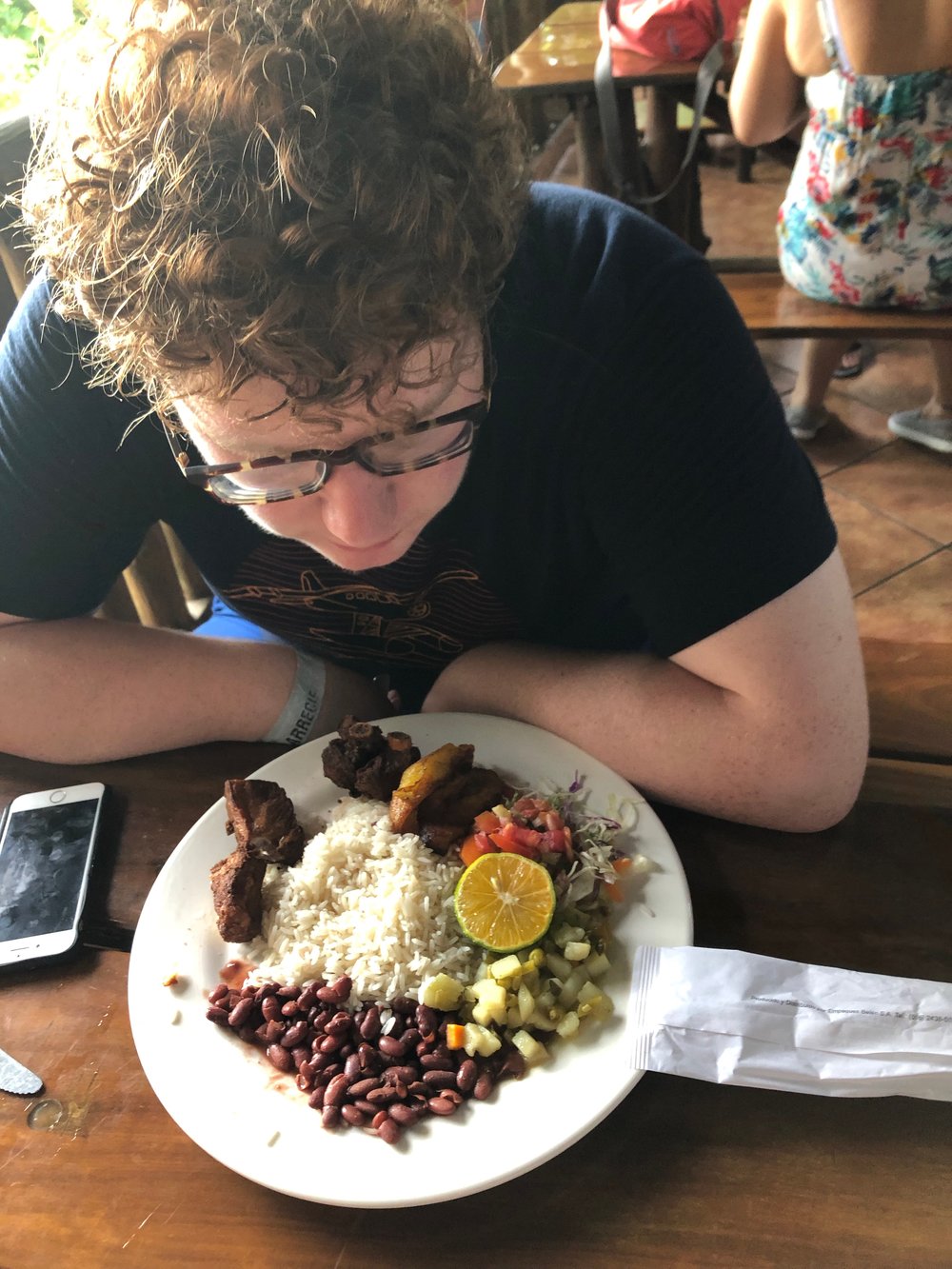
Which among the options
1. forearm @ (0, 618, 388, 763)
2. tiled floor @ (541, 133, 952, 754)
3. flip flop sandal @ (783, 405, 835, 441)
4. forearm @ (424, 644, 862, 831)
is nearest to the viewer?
forearm @ (424, 644, 862, 831)

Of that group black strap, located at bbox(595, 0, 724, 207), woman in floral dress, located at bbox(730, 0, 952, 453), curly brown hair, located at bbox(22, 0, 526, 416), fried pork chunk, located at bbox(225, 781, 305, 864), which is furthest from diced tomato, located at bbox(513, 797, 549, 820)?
black strap, located at bbox(595, 0, 724, 207)

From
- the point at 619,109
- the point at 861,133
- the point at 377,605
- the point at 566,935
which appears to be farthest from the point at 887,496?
the point at 566,935

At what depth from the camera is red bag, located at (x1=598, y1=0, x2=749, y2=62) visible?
265 cm

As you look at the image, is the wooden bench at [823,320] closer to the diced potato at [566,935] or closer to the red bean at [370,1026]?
the diced potato at [566,935]

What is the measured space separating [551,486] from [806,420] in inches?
93.4

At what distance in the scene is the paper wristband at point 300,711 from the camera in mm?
1143

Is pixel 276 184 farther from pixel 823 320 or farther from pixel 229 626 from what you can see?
pixel 823 320

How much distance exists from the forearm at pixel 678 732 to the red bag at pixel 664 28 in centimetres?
241

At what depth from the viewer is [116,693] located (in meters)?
1.12

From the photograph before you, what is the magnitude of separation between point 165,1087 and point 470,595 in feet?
2.08

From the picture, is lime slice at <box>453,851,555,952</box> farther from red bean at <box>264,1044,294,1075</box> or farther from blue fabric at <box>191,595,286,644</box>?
blue fabric at <box>191,595,286,644</box>

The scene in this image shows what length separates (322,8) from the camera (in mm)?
594

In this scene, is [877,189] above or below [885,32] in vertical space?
below

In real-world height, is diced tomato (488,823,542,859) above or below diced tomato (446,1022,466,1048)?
above
